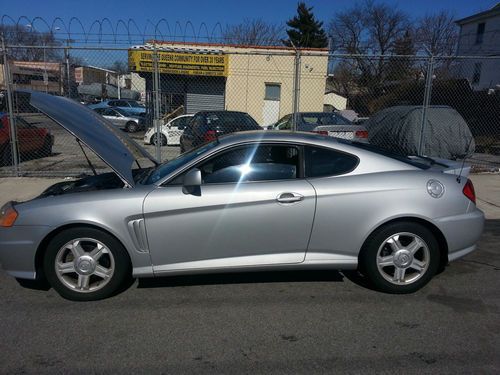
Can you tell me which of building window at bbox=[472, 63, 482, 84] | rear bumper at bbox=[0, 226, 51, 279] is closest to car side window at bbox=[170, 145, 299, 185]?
rear bumper at bbox=[0, 226, 51, 279]

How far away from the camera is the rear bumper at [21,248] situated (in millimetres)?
3570

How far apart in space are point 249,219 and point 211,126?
6.81 metres

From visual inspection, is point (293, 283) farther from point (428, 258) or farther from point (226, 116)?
point (226, 116)

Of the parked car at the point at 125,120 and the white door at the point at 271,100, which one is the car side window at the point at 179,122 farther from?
the white door at the point at 271,100

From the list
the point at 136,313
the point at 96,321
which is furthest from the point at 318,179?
the point at 96,321

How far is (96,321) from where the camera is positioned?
3.40 meters

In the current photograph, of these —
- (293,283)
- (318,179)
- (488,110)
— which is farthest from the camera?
(488,110)

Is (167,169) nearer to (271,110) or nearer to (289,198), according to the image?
(289,198)

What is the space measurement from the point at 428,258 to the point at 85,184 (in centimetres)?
318

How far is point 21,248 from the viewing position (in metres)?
3.61

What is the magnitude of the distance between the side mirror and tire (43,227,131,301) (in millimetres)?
713

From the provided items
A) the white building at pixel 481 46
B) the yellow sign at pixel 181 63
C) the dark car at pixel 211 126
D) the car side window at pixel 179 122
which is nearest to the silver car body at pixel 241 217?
the dark car at pixel 211 126

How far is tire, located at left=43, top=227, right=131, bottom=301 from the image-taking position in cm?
359

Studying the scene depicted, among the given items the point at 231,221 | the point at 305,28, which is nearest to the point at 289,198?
the point at 231,221
